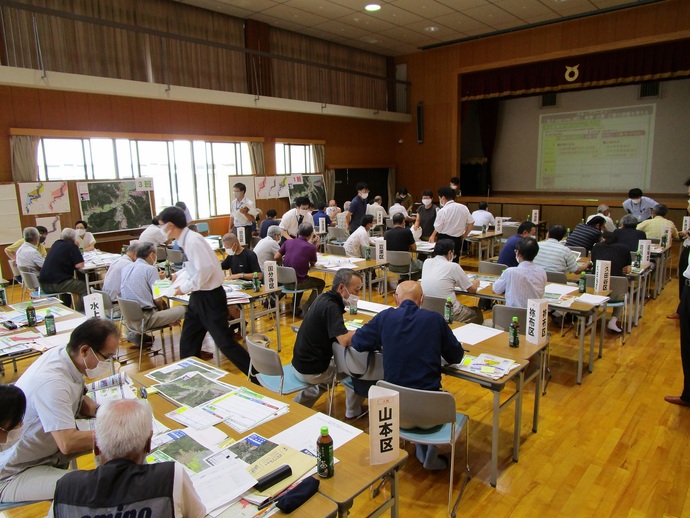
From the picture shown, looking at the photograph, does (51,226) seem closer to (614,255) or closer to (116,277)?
(116,277)

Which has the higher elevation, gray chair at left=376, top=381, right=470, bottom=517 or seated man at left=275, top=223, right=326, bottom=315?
seated man at left=275, top=223, right=326, bottom=315

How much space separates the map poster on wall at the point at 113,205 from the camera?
9.27 metres

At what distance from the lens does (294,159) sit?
13.1 metres

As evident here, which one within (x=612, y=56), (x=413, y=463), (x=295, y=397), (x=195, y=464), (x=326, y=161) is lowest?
(x=413, y=463)

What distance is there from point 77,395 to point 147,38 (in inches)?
373

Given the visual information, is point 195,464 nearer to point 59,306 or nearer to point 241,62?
point 59,306

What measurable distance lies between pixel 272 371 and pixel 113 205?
7.90 meters

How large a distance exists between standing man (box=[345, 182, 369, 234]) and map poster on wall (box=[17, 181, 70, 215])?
5.43 m

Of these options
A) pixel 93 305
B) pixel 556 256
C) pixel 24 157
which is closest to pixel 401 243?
pixel 556 256

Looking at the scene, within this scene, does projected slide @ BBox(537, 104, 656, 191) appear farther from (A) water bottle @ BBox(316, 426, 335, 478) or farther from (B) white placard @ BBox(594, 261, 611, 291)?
(A) water bottle @ BBox(316, 426, 335, 478)

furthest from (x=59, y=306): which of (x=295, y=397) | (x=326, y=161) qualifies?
(x=326, y=161)

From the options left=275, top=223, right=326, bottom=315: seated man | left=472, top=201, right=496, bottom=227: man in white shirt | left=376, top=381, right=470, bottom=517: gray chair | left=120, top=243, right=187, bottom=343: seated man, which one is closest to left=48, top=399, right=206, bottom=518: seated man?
left=376, top=381, right=470, bottom=517: gray chair

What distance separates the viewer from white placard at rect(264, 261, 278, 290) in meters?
5.09

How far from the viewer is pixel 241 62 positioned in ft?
37.3
